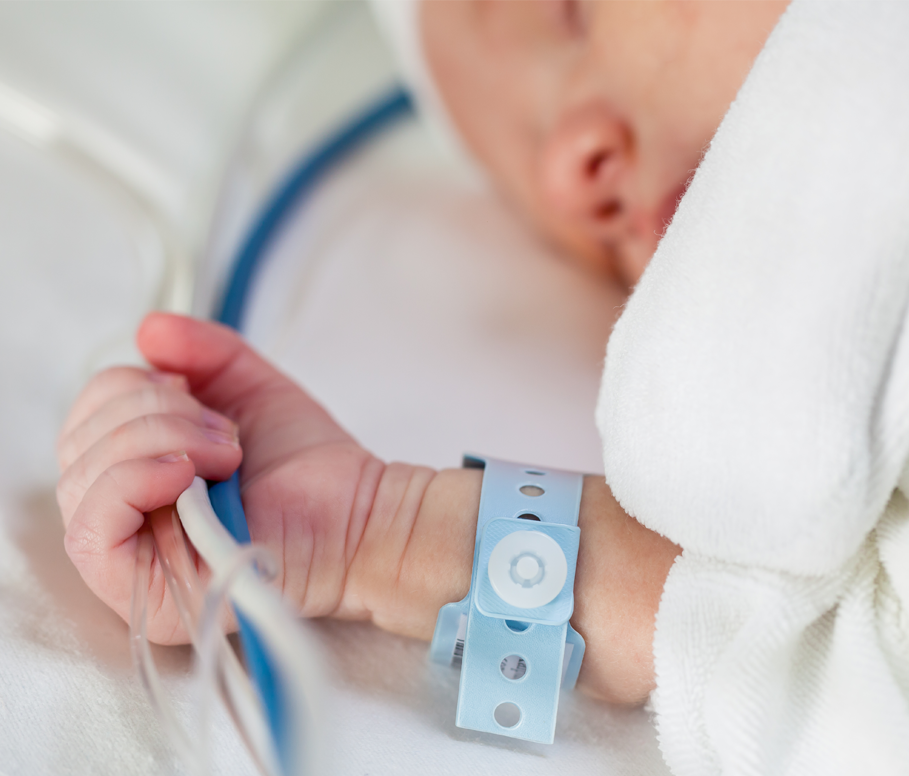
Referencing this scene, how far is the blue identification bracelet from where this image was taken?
485mm

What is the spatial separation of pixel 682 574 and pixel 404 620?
0.56 ft

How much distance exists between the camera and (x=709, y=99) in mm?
A: 678

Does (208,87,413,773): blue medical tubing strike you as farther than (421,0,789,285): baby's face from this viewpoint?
No

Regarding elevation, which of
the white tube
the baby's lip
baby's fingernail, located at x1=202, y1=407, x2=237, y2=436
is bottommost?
the white tube

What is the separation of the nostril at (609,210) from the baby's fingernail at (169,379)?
44cm

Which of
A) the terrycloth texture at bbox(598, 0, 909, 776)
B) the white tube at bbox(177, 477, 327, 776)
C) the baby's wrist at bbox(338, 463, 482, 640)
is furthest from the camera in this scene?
the baby's wrist at bbox(338, 463, 482, 640)

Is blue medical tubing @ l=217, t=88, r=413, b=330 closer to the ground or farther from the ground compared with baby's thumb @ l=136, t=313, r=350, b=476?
farther from the ground

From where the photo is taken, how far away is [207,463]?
519mm

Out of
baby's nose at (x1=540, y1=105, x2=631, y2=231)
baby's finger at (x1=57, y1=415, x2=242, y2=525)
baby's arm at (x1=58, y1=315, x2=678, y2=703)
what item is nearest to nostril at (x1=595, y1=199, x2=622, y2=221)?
baby's nose at (x1=540, y1=105, x2=631, y2=231)

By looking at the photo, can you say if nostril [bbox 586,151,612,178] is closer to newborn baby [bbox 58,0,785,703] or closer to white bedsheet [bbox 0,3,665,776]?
newborn baby [bbox 58,0,785,703]

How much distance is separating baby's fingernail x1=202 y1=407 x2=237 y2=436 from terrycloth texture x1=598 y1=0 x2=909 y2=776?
0.25m

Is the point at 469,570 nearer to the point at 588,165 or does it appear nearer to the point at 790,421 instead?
the point at 790,421

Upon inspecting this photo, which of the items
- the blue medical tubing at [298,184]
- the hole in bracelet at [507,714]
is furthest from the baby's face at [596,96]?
the hole in bracelet at [507,714]

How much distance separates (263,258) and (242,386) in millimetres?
304
